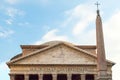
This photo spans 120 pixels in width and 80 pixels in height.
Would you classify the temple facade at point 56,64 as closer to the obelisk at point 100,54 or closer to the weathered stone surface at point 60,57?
the weathered stone surface at point 60,57

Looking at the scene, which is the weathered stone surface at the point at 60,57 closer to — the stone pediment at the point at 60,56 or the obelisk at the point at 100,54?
the stone pediment at the point at 60,56

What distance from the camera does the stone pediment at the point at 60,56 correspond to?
43.3m

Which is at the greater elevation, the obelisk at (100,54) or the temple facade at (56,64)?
the temple facade at (56,64)

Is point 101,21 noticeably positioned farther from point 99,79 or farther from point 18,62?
point 18,62

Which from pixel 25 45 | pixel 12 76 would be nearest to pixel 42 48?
pixel 25 45

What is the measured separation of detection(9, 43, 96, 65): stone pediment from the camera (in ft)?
142

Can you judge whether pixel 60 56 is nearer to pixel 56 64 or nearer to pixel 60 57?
pixel 60 57

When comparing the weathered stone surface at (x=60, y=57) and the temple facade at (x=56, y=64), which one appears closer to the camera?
the temple facade at (x=56, y=64)

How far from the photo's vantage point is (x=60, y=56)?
44.0 m

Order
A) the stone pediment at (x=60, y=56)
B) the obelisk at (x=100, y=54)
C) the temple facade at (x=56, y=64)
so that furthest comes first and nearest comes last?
1. the stone pediment at (x=60, y=56)
2. the temple facade at (x=56, y=64)
3. the obelisk at (x=100, y=54)

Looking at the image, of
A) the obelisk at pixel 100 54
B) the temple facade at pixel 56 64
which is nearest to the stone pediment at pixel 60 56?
the temple facade at pixel 56 64

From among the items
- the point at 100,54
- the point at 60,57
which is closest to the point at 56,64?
the point at 60,57

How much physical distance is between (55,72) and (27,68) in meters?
3.10

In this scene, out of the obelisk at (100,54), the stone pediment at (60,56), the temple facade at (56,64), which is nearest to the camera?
the obelisk at (100,54)
